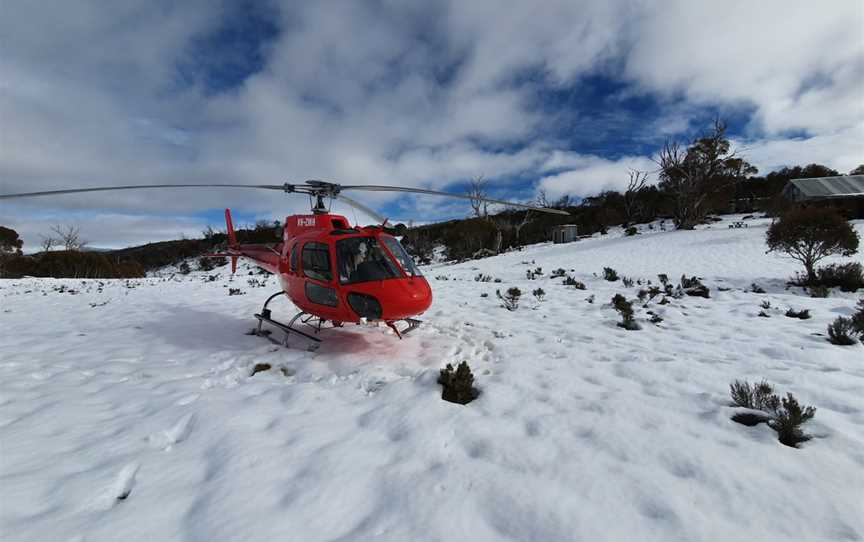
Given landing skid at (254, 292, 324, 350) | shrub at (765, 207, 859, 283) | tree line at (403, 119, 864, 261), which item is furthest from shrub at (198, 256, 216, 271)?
shrub at (765, 207, 859, 283)

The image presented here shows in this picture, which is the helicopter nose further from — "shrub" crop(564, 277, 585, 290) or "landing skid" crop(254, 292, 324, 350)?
"shrub" crop(564, 277, 585, 290)

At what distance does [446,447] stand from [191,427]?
2.37m

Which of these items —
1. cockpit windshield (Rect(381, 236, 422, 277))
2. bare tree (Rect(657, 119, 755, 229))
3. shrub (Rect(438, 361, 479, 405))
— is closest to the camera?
shrub (Rect(438, 361, 479, 405))

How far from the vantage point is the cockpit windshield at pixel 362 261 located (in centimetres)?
472

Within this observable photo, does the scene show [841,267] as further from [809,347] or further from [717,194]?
[717,194]

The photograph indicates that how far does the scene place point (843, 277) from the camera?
8969 mm

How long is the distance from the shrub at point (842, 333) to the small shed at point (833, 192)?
32288 mm

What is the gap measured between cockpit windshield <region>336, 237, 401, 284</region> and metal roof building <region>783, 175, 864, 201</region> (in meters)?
39.7

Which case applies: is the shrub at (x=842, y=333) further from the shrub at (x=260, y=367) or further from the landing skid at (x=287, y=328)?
the shrub at (x=260, y=367)

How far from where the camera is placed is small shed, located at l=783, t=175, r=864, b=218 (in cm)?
2720

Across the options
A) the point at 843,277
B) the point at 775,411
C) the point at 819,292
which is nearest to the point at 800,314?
the point at 819,292

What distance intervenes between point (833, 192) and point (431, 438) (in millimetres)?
42710

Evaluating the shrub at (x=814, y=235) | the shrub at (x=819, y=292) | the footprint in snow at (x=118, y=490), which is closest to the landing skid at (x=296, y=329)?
the footprint in snow at (x=118, y=490)

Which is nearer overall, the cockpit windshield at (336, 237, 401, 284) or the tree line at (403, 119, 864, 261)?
the cockpit windshield at (336, 237, 401, 284)
